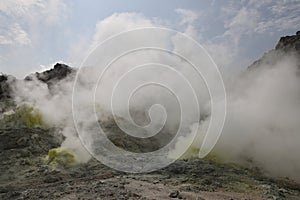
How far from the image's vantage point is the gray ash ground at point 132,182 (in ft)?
43.0

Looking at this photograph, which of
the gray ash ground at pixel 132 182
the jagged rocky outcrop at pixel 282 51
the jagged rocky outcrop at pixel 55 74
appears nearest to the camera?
the gray ash ground at pixel 132 182

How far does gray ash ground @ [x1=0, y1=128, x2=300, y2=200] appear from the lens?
1309 centimetres

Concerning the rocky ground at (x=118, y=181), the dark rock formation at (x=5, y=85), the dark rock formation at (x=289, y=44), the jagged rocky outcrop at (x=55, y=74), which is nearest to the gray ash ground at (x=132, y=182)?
the rocky ground at (x=118, y=181)

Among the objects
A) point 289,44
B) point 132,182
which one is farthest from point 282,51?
point 132,182

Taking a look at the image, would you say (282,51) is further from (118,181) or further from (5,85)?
(5,85)

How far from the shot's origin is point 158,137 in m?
26.6

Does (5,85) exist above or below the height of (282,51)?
below

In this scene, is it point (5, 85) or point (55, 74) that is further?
point (55, 74)

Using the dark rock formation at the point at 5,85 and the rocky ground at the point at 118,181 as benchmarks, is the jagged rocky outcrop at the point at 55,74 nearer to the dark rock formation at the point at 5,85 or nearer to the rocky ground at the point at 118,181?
the dark rock formation at the point at 5,85

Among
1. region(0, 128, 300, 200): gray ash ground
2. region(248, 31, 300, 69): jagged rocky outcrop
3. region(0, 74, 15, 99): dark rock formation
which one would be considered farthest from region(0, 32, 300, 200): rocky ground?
region(248, 31, 300, 69): jagged rocky outcrop

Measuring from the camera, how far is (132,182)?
14.7 meters

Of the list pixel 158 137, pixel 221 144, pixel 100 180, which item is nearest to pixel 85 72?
pixel 158 137

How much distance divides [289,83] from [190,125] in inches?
328

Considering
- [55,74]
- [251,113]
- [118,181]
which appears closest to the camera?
[118,181]
